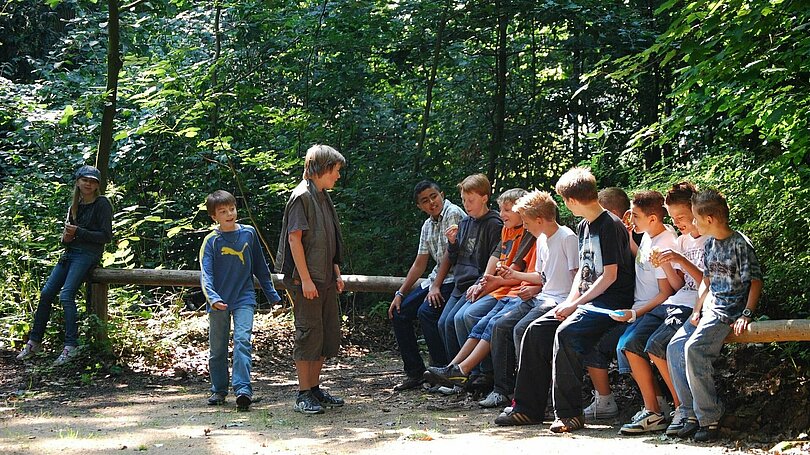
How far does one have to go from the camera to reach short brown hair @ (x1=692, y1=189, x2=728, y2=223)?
4.94 m

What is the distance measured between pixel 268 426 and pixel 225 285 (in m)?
1.31

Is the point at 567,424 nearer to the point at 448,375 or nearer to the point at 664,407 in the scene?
the point at 664,407

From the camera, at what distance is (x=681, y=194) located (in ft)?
17.3

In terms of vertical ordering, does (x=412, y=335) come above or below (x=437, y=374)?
above

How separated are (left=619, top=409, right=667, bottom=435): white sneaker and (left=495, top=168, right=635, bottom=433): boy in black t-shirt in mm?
315

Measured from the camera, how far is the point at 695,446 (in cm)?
479

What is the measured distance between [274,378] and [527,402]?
10.7 feet

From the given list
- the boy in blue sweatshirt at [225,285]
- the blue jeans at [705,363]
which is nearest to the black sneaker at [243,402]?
the boy in blue sweatshirt at [225,285]

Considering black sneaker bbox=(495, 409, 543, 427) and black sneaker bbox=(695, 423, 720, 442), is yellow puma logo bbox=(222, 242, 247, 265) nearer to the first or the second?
black sneaker bbox=(495, 409, 543, 427)

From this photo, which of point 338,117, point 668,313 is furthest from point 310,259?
point 338,117

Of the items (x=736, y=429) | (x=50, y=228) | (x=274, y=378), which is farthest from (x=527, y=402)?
(x=50, y=228)

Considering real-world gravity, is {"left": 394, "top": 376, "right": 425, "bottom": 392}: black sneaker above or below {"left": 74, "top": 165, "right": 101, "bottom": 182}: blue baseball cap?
below

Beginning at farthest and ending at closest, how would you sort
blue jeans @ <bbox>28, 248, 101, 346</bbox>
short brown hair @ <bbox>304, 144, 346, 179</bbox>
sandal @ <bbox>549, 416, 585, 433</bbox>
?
1. blue jeans @ <bbox>28, 248, 101, 346</bbox>
2. short brown hair @ <bbox>304, 144, 346, 179</bbox>
3. sandal @ <bbox>549, 416, 585, 433</bbox>

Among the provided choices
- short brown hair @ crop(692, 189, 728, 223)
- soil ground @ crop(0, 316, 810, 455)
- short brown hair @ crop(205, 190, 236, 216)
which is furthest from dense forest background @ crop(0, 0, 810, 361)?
short brown hair @ crop(692, 189, 728, 223)
